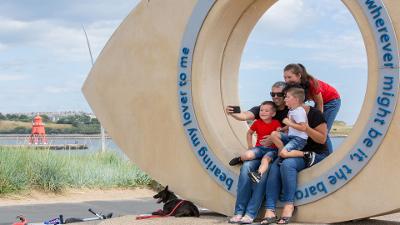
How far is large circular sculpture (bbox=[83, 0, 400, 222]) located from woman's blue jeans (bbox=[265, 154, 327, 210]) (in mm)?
113

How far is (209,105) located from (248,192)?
126cm

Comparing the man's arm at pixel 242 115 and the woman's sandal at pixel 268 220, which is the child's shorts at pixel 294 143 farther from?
the woman's sandal at pixel 268 220

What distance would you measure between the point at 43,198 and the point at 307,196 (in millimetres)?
7955

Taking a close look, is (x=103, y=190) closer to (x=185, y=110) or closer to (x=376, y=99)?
(x=185, y=110)

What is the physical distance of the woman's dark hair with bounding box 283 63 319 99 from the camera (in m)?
7.49

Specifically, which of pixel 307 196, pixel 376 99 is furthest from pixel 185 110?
pixel 376 99

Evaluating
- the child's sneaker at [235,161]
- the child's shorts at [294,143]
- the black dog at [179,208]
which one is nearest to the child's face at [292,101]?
the child's shorts at [294,143]

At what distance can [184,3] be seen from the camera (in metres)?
8.38

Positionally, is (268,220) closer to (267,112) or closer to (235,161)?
(235,161)

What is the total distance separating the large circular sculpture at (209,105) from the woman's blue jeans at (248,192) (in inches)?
13.9

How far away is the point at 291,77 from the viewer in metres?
7.49

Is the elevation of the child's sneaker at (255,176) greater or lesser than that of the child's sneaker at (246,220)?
greater

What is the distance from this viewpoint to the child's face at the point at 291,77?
7484mm

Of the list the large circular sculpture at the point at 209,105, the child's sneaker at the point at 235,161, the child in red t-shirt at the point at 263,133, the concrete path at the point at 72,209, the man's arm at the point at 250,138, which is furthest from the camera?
the concrete path at the point at 72,209
